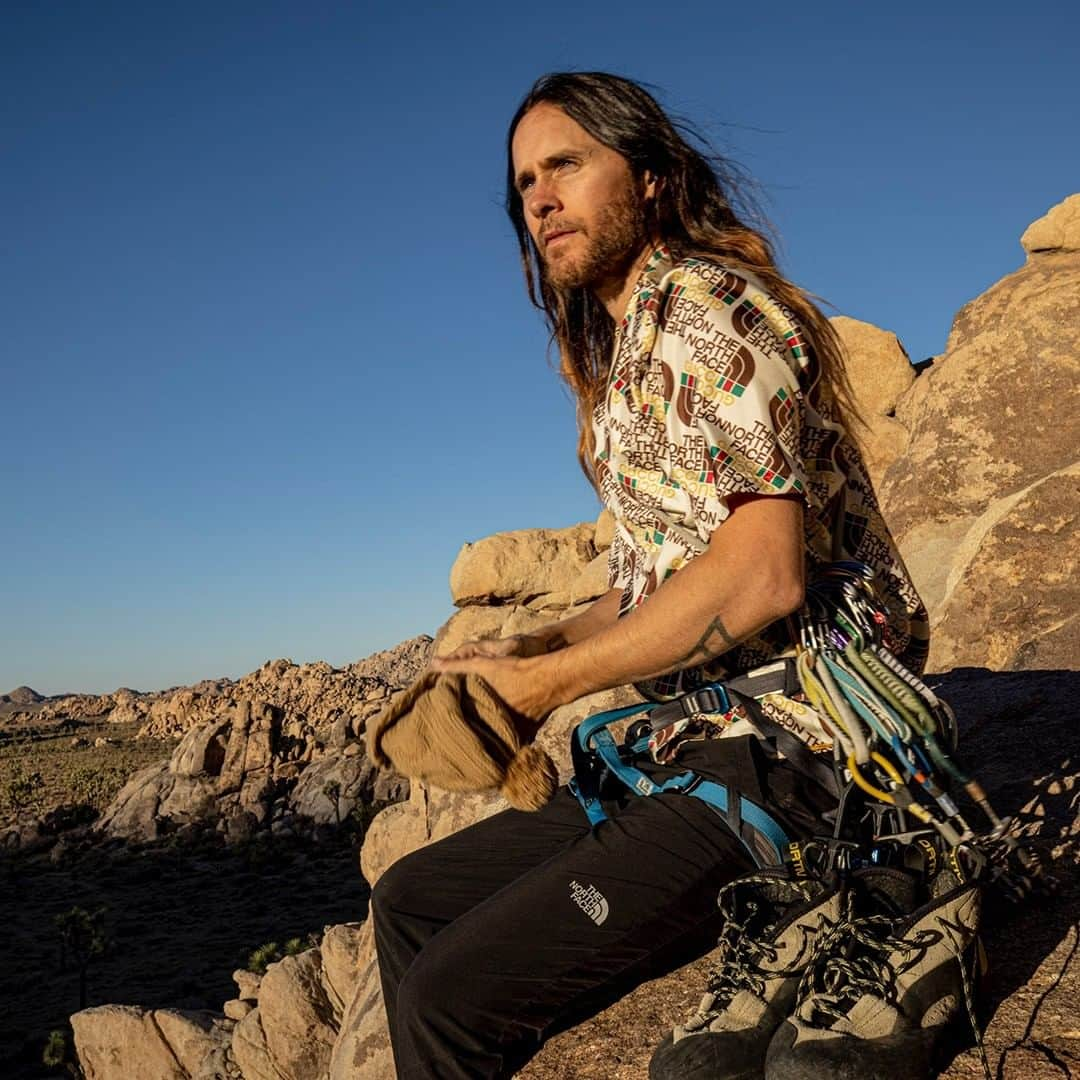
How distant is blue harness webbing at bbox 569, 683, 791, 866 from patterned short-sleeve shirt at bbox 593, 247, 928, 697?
0.17m

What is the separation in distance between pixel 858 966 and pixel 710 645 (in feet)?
2.40

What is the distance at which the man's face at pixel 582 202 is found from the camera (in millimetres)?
2963

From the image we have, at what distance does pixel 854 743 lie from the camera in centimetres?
241

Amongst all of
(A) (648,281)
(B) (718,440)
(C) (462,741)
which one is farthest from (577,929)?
(A) (648,281)

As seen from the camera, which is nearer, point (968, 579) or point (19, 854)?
point (968, 579)

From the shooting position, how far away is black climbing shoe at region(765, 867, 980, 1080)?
205 cm

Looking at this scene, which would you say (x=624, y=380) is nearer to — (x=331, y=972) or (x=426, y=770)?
(x=426, y=770)

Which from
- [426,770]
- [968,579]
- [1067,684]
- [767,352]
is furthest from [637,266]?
[968,579]

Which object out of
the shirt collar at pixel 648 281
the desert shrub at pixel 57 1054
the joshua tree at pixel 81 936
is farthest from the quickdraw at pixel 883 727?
the joshua tree at pixel 81 936

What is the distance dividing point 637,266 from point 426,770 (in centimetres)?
153

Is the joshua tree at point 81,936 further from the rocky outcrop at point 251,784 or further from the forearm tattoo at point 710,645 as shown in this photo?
the forearm tattoo at point 710,645

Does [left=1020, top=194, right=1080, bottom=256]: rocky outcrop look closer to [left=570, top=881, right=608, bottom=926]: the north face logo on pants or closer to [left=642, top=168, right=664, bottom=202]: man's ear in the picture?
[left=642, top=168, right=664, bottom=202]: man's ear

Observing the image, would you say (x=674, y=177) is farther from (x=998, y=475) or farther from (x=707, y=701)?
(x=998, y=475)

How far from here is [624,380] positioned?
9.04ft
